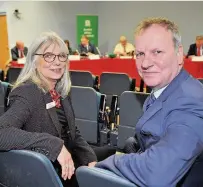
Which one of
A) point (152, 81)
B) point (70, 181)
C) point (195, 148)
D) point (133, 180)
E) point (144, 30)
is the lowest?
point (70, 181)

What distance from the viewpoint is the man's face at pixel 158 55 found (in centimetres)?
128

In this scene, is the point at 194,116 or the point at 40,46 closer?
the point at 194,116

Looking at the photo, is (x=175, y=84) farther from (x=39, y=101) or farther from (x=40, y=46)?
(x=40, y=46)

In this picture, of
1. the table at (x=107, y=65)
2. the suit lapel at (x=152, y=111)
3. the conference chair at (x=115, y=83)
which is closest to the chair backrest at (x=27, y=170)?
the suit lapel at (x=152, y=111)

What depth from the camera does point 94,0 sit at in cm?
1155

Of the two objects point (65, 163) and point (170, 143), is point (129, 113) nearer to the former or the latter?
point (65, 163)

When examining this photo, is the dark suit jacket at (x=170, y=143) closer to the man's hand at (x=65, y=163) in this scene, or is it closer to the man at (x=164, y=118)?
the man at (x=164, y=118)

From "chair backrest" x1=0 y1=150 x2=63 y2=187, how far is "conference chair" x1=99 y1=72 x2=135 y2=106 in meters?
2.78

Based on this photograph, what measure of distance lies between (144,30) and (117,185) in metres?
0.66

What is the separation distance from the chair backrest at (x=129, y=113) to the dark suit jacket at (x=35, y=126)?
2.27 ft

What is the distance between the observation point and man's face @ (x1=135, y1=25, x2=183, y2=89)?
1.28 metres

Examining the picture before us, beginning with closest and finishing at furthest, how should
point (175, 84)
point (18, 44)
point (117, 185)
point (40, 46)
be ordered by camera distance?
point (117, 185) → point (175, 84) → point (40, 46) → point (18, 44)

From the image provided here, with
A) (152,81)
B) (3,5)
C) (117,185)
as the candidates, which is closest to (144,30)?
(152,81)

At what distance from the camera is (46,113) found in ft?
5.92
